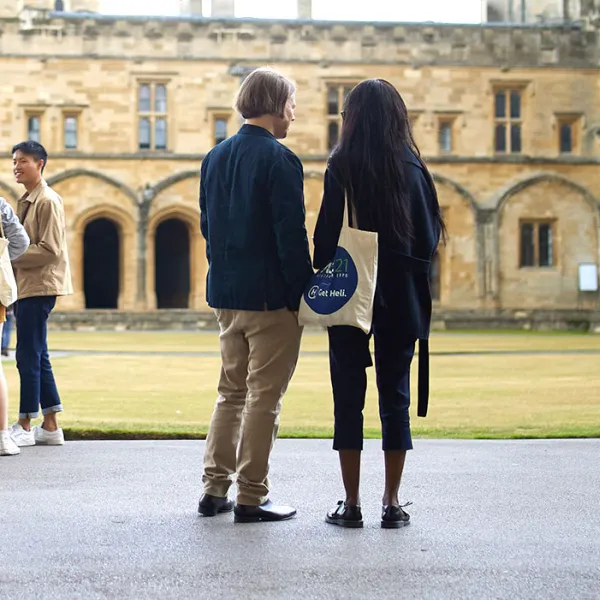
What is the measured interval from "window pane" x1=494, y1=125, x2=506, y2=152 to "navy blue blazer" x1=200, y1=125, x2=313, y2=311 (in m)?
26.5

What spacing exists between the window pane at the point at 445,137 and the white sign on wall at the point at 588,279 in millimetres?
4538

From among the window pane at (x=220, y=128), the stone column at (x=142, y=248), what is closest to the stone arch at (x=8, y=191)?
the stone column at (x=142, y=248)

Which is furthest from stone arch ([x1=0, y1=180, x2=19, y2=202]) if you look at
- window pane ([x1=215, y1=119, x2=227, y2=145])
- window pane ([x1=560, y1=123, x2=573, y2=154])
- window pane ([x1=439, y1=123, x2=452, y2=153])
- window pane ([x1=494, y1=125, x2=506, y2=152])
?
window pane ([x1=560, y1=123, x2=573, y2=154])

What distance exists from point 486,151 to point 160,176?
826 cm

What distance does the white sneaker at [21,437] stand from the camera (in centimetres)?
627

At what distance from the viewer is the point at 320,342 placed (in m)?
21.7

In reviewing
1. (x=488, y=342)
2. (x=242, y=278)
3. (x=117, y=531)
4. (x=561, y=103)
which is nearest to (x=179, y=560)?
(x=117, y=531)

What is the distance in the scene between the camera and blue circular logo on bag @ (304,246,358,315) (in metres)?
4.04

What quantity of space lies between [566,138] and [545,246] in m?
2.90

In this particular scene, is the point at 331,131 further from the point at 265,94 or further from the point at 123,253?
the point at 265,94

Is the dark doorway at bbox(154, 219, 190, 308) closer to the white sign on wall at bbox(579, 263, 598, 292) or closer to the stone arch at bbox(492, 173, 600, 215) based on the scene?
the stone arch at bbox(492, 173, 600, 215)

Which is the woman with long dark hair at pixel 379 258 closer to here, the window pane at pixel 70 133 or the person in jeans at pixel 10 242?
the person in jeans at pixel 10 242

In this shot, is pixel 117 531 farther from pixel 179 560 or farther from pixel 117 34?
pixel 117 34

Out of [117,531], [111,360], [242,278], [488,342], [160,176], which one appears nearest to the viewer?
[117,531]
